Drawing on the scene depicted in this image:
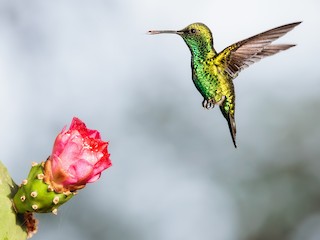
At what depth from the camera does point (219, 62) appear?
2920 mm

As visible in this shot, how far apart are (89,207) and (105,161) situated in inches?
961

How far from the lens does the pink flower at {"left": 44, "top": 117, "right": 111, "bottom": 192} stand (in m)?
1.78

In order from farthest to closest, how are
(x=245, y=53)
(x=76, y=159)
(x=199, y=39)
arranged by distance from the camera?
(x=199, y=39), (x=245, y=53), (x=76, y=159)

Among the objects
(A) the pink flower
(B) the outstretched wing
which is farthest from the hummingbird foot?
(A) the pink flower

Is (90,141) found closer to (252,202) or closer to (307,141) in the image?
(307,141)

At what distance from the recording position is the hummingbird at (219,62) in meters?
2.82

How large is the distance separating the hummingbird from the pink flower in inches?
39.9

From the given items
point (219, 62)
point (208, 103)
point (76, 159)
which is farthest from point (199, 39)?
point (76, 159)

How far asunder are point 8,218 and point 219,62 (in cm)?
126

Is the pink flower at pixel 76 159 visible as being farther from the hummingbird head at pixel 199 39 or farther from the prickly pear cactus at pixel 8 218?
the hummingbird head at pixel 199 39

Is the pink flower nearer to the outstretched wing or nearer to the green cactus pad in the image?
the green cactus pad

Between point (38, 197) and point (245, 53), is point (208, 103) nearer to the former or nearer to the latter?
point (245, 53)

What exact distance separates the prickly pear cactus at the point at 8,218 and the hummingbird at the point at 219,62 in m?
1.02

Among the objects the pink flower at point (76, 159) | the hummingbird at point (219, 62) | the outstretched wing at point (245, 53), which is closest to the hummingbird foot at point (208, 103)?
the hummingbird at point (219, 62)
